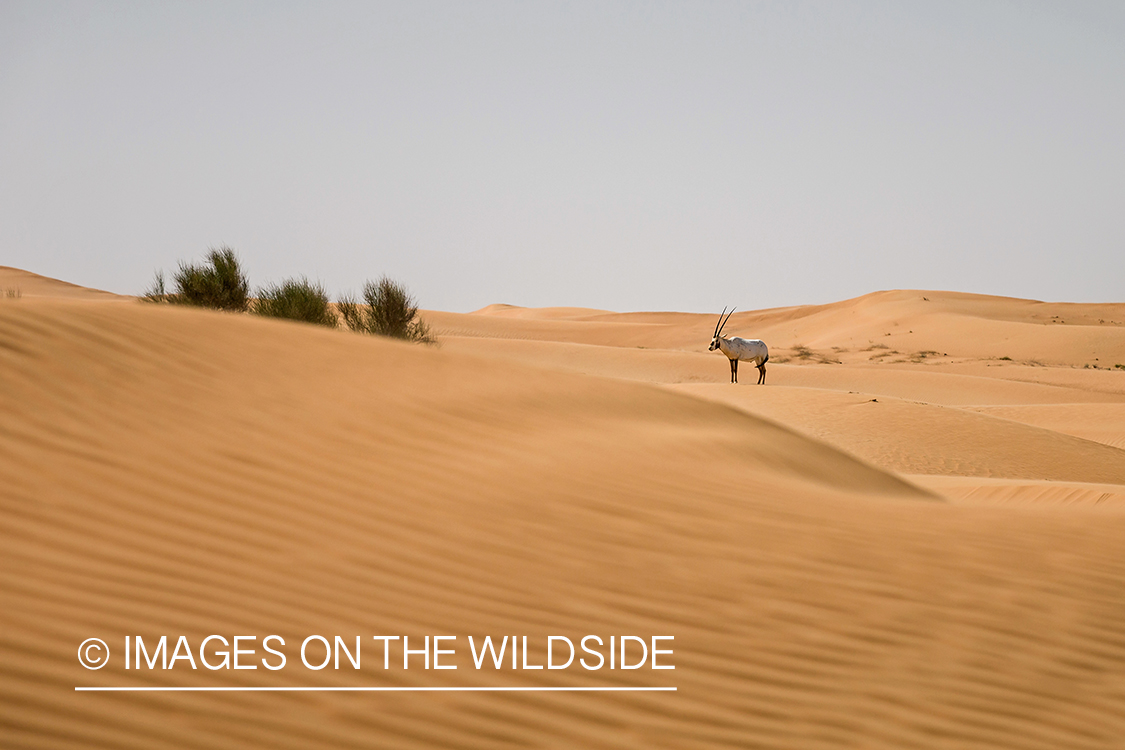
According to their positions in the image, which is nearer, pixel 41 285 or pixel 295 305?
pixel 295 305

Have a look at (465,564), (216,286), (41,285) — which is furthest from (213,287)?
(41,285)

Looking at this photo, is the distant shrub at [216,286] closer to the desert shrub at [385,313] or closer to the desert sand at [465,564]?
the desert shrub at [385,313]

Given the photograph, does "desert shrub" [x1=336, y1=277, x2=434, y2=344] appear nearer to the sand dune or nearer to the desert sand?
the desert sand

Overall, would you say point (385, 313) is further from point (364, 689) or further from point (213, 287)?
point (364, 689)

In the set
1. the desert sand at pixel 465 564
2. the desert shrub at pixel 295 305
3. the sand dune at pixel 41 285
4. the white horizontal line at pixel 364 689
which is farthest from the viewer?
the sand dune at pixel 41 285

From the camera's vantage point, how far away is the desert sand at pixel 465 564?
120 inches

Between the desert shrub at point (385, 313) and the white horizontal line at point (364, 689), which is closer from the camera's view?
the white horizontal line at point (364, 689)

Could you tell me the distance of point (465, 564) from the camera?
4016 millimetres

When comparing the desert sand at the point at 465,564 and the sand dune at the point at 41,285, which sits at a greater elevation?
the sand dune at the point at 41,285

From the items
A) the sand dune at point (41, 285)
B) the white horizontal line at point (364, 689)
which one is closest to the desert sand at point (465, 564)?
the white horizontal line at point (364, 689)

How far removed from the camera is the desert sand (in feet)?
9.99

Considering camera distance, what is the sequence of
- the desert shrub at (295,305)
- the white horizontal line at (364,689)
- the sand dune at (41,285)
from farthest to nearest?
1. the sand dune at (41,285)
2. the desert shrub at (295,305)
3. the white horizontal line at (364,689)

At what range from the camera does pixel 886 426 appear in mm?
17391

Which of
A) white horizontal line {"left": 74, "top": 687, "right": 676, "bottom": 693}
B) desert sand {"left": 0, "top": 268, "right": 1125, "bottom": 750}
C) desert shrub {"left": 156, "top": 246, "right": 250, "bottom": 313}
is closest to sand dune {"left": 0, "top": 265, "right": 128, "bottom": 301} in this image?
desert shrub {"left": 156, "top": 246, "right": 250, "bottom": 313}
